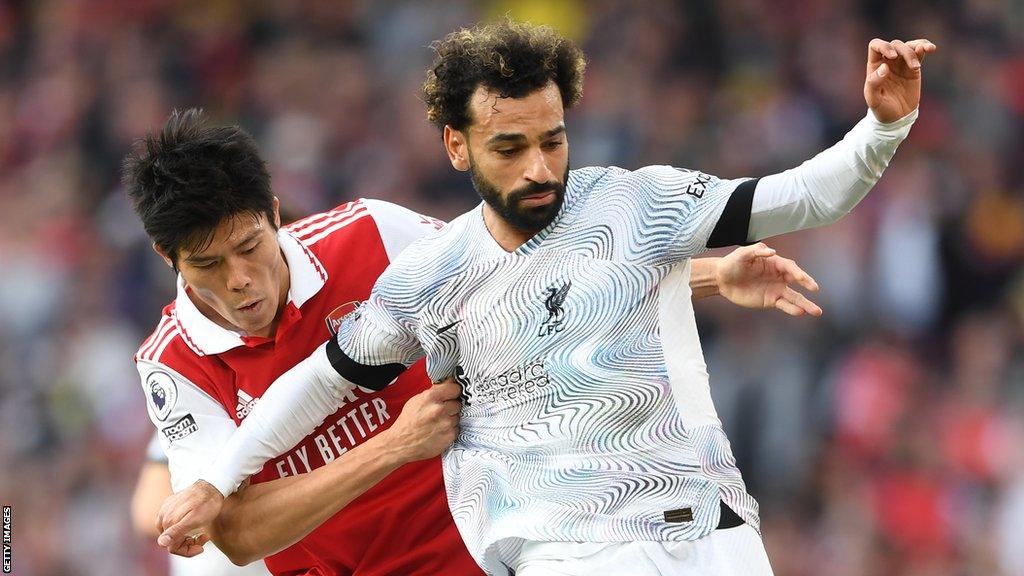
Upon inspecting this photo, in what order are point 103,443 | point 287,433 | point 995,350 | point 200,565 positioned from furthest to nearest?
point 103,443
point 995,350
point 200,565
point 287,433

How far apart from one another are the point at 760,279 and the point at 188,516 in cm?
160

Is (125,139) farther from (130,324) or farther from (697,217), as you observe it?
(697,217)

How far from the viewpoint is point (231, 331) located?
4387mm

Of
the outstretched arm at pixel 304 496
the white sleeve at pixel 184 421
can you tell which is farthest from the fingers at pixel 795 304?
the white sleeve at pixel 184 421

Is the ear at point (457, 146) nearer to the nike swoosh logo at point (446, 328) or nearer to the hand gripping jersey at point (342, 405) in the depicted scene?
the nike swoosh logo at point (446, 328)

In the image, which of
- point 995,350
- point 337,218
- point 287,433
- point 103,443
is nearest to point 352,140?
point 103,443

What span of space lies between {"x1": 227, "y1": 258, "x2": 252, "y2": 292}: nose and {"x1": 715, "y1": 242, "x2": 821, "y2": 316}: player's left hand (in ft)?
4.23

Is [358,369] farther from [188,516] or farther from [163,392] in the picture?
[163,392]

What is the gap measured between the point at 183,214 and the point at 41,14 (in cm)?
789

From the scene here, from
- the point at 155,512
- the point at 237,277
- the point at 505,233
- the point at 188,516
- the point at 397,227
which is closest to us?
the point at 505,233

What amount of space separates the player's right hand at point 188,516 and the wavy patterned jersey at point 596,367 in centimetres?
75

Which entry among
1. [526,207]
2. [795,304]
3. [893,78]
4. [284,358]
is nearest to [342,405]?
[284,358]

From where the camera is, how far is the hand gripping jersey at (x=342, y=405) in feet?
14.4

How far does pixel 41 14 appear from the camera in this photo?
11312 mm
